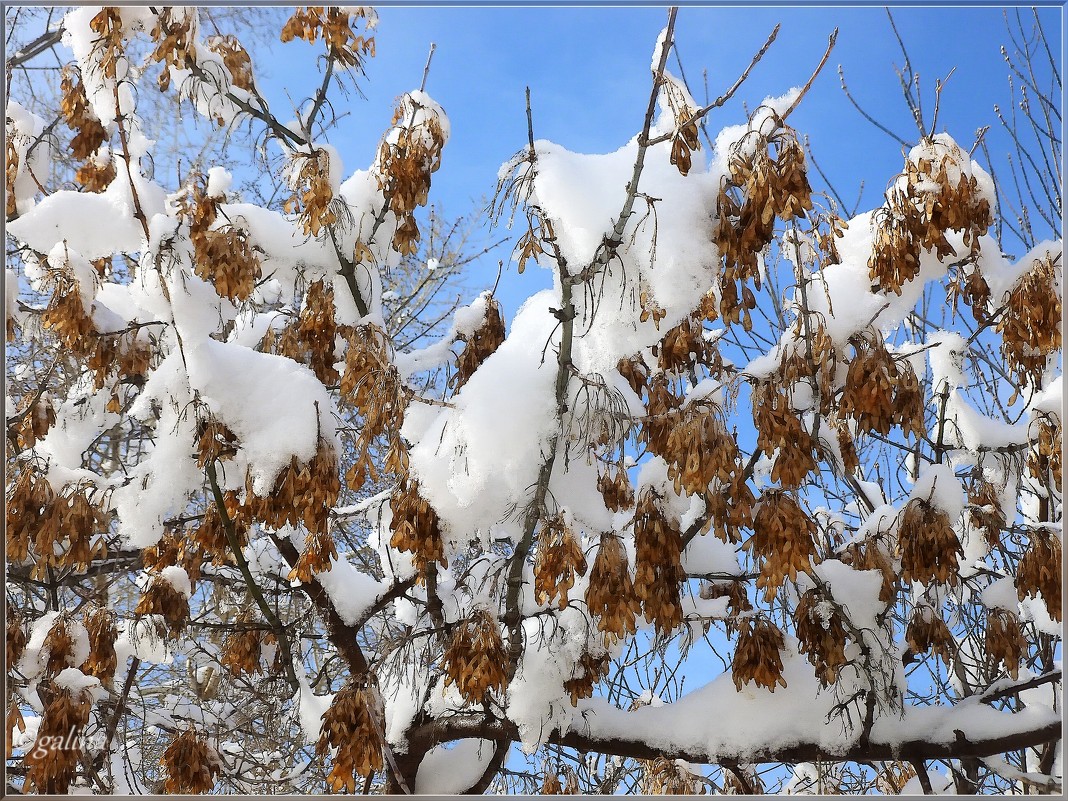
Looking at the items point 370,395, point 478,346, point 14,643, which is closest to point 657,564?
point 370,395

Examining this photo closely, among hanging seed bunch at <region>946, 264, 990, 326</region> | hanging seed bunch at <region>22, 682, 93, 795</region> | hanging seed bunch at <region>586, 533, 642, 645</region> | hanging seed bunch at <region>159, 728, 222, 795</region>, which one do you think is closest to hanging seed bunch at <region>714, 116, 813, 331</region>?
hanging seed bunch at <region>586, 533, 642, 645</region>

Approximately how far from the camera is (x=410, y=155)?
2.03 metres

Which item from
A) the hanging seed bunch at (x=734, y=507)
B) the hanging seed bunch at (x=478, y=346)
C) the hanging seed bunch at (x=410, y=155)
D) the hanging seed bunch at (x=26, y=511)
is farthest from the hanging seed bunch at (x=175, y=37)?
the hanging seed bunch at (x=734, y=507)

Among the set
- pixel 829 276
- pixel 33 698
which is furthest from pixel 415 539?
pixel 33 698

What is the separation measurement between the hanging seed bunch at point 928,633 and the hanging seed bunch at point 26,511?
2.26 metres

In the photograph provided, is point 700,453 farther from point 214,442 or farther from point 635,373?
point 214,442

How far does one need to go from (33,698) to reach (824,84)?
9.28 ft

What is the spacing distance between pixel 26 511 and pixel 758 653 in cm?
185

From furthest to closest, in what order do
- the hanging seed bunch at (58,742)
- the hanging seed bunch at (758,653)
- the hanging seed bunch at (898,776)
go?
the hanging seed bunch at (898,776)
the hanging seed bunch at (58,742)
the hanging seed bunch at (758,653)

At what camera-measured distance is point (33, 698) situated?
7.53 feet

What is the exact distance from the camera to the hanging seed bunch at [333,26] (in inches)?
86.0

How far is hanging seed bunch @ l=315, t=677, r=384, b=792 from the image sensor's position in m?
1.84

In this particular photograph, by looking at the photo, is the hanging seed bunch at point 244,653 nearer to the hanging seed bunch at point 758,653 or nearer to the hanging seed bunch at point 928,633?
the hanging seed bunch at point 758,653

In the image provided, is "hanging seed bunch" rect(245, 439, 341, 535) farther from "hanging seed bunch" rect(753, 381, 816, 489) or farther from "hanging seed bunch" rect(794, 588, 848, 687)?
"hanging seed bunch" rect(794, 588, 848, 687)
